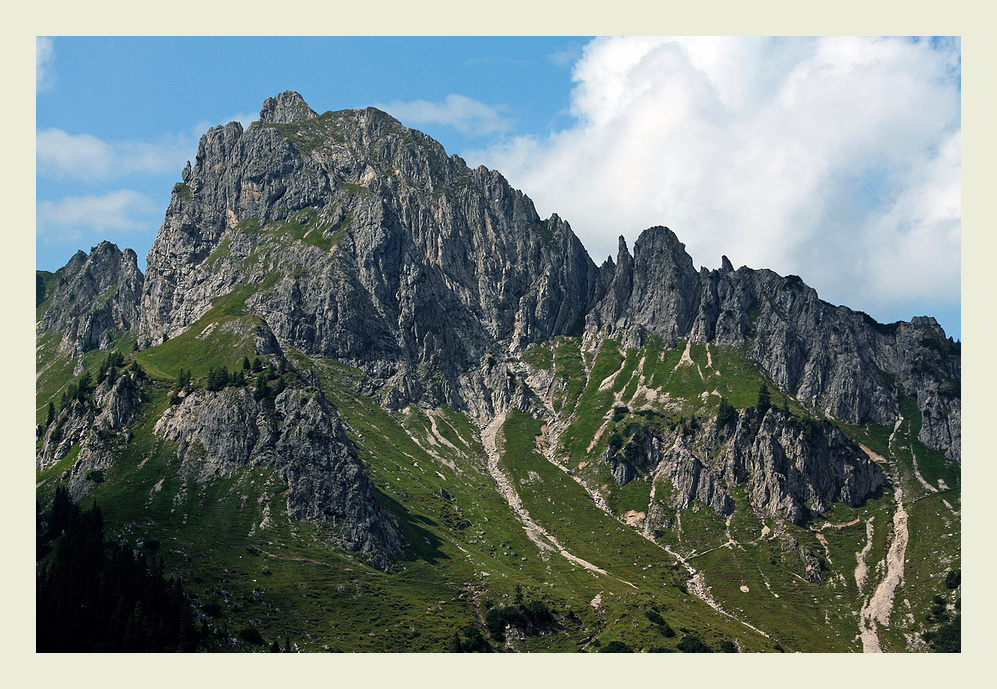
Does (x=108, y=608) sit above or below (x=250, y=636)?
above

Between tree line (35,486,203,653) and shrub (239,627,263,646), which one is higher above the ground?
tree line (35,486,203,653)

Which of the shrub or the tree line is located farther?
the shrub

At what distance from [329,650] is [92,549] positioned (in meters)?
64.1

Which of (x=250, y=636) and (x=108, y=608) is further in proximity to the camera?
(x=250, y=636)

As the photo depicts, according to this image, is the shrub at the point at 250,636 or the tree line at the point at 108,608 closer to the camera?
the tree line at the point at 108,608

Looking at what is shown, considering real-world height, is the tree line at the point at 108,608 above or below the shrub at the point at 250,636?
above
